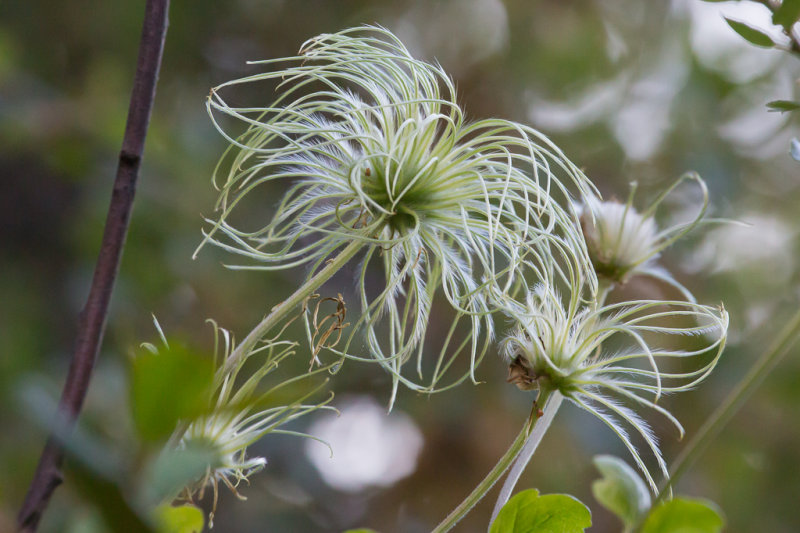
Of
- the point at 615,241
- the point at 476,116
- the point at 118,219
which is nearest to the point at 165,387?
the point at 118,219

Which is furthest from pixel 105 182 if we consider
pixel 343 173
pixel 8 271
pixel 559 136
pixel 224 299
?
pixel 343 173

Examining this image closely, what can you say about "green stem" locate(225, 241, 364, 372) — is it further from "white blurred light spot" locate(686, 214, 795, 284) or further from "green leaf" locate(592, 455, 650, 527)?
"white blurred light spot" locate(686, 214, 795, 284)

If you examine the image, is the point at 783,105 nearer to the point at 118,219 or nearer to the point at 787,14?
the point at 787,14

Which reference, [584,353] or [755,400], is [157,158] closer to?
[584,353]

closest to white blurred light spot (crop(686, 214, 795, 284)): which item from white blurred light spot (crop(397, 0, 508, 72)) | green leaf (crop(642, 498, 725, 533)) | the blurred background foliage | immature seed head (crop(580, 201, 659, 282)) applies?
the blurred background foliage

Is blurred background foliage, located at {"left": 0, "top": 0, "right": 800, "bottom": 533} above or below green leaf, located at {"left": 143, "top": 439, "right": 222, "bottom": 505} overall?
below

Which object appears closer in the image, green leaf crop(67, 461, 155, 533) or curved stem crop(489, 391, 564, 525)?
green leaf crop(67, 461, 155, 533)
